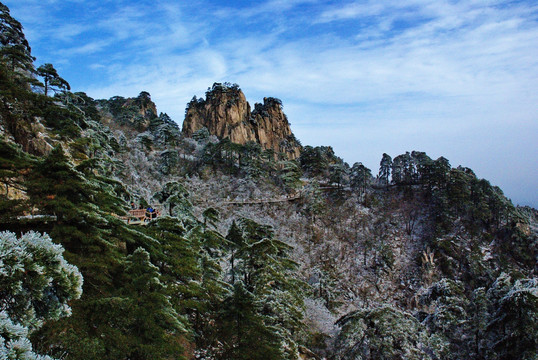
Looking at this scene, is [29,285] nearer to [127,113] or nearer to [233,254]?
[233,254]

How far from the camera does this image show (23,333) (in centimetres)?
281

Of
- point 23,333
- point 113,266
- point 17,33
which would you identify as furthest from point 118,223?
point 17,33

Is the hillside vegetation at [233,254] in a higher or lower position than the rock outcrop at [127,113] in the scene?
lower

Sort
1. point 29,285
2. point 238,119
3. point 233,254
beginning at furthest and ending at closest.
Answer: point 238,119 → point 233,254 → point 29,285

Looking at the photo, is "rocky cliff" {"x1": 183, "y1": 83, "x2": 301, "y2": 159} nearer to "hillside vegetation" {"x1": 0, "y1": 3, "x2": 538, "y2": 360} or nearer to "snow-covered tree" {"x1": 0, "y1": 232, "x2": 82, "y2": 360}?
"hillside vegetation" {"x1": 0, "y1": 3, "x2": 538, "y2": 360}

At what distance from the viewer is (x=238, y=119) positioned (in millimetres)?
75625

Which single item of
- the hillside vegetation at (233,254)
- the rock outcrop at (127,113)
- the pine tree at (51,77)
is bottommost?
the hillside vegetation at (233,254)

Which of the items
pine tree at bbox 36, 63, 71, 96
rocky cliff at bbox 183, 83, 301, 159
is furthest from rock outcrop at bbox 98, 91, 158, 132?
pine tree at bbox 36, 63, 71, 96

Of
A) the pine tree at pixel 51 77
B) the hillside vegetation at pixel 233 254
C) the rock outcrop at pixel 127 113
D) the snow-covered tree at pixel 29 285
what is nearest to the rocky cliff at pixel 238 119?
the rock outcrop at pixel 127 113

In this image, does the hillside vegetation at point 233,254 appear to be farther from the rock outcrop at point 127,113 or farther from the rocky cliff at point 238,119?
the rocky cliff at point 238,119

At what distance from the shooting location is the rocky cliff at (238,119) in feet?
244

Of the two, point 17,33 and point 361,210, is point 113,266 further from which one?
point 361,210

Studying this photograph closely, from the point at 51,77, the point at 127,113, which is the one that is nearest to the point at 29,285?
the point at 51,77

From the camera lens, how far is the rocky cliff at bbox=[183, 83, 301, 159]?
244 feet
